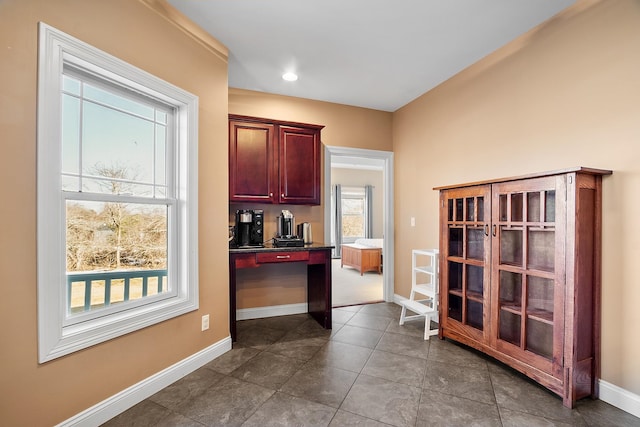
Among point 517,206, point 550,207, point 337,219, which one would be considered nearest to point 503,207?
point 517,206

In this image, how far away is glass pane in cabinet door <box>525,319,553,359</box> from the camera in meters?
2.00

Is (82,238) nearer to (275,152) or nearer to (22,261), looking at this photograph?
(22,261)

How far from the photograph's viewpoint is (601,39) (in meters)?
1.98

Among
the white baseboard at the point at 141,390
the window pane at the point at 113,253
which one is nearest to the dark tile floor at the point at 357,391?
the white baseboard at the point at 141,390

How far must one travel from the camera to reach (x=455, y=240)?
277 cm

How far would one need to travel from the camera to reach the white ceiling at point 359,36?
2.13m

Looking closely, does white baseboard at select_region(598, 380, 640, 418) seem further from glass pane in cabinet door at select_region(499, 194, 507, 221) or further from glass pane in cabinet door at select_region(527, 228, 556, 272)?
glass pane in cabinet door at select_region(499, 194, 507, 221)

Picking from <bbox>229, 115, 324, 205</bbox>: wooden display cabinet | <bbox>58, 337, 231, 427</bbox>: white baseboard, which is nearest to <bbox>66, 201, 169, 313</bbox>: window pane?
<bbox>58, 337, 231, 427</bbox>: white baseboard

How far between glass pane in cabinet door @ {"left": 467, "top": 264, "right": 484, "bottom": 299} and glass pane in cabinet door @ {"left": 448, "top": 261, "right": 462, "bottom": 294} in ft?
0.31

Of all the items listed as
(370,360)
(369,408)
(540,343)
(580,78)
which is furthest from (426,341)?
(580,78)

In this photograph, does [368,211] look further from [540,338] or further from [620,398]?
[620,398]

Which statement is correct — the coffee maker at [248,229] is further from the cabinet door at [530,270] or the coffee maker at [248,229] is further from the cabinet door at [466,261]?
the cabinet door at [530,270]

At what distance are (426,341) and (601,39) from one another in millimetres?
2724

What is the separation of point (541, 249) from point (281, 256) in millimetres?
2178
